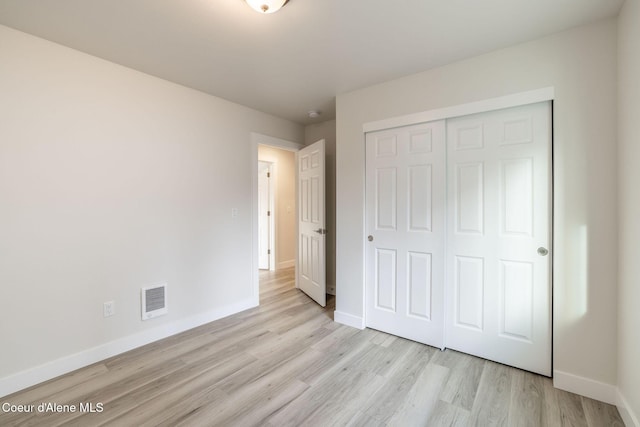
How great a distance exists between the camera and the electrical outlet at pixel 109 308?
2.31m

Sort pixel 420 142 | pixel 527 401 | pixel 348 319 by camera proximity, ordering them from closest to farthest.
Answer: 1. pixel 527 401
2. pixel 420 142
3. pixel 348 319

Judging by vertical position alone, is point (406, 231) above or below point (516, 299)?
above

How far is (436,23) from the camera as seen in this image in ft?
5.95

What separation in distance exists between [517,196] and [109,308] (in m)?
3.37

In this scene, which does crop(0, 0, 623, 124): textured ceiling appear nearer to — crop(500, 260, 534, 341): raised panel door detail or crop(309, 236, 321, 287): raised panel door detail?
crop(500, 260, 534, 341): raised panel door detail

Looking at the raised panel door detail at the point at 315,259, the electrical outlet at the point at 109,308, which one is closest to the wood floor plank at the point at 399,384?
the raised panel door detail at the point at 315,259

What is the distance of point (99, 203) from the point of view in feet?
7.48

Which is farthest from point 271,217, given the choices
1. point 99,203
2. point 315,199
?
point 99,203

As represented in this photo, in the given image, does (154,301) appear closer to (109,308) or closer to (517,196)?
(109,308)

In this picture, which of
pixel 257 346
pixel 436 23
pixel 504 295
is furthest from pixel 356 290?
pixel 436 23

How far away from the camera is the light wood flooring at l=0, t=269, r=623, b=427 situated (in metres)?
1.66

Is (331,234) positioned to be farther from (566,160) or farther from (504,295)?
(566,160)

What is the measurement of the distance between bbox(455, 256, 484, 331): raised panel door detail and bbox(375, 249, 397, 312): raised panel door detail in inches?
21.8

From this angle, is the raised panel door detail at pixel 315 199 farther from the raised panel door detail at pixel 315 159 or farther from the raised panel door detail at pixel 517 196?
the raised panel door detail at pixel 517 196
